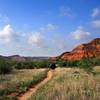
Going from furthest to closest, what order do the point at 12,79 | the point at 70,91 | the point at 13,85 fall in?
the point at 12,79, the point at 13,85, the point at 70,91

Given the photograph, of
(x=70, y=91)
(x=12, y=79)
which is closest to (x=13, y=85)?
(x=12, y=79)

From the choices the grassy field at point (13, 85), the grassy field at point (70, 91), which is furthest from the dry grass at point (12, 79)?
the grassy field at point (70, 91)

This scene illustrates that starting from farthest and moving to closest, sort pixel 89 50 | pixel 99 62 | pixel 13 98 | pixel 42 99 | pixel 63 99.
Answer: pixel 89 50
pixel 99 62
pixel 13 98
pixel 42 99
pixel 63 99

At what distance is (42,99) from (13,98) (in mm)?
2333

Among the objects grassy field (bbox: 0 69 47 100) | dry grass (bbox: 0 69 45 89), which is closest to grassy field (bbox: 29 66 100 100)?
grassy field (bbox: 0 69 47 100)

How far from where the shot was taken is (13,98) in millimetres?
17438

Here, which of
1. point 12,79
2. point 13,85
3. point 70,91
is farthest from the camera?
point 12,79

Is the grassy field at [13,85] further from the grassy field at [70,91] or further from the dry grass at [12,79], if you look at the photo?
the grassy field at [70,91]

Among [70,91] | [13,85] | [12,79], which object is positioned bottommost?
[70,91]

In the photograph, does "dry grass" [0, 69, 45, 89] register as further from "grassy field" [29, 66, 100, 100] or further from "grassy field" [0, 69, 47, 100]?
"grassy field" [29, 66, 100, 100]

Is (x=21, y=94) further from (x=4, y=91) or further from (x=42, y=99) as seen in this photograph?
(x=42, y=99)

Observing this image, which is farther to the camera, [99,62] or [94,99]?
[99,62]

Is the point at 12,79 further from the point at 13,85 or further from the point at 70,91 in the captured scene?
the point at 70,91

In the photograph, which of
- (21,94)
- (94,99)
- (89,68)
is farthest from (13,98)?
(89,68)
